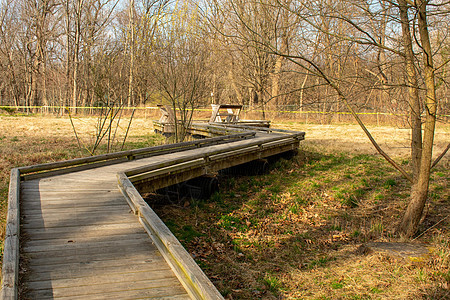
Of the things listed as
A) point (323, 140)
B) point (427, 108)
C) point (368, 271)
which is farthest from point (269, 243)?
point (323, 140)

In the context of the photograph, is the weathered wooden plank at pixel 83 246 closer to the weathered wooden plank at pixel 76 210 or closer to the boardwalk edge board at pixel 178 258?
the boardwalk edge board at pixel 178 258

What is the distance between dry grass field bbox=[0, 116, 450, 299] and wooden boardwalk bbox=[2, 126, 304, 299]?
58.3 inches

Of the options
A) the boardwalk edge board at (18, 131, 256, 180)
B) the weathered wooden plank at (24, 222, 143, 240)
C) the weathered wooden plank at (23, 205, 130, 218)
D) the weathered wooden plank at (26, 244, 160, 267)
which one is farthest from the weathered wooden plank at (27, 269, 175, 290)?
the boardwalk edge board at (18, 131, 256, 180)

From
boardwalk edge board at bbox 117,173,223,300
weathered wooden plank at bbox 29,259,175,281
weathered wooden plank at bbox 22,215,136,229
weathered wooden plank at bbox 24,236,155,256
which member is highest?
boardwalk edge board at bbox 117,173,223,300

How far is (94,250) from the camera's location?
397 cm

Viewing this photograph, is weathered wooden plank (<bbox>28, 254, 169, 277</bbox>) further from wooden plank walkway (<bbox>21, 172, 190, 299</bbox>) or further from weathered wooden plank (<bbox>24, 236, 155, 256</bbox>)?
weathered wooden plank (<bbox>24, 236, 155, 256</bbox>)

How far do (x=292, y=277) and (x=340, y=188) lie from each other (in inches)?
205

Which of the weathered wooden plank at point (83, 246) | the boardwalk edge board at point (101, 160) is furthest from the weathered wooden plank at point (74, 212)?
the boardwalk edge board at point (101, 160)

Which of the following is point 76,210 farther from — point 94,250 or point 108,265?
point 108,265

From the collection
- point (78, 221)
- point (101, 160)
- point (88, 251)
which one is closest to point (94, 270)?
point (88, 251)

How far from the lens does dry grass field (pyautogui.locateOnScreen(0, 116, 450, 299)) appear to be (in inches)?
200

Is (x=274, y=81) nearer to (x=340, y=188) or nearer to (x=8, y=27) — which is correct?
(x=340, y=188)

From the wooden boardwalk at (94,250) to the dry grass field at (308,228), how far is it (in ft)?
4.86

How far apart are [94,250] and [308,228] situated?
191 inches
